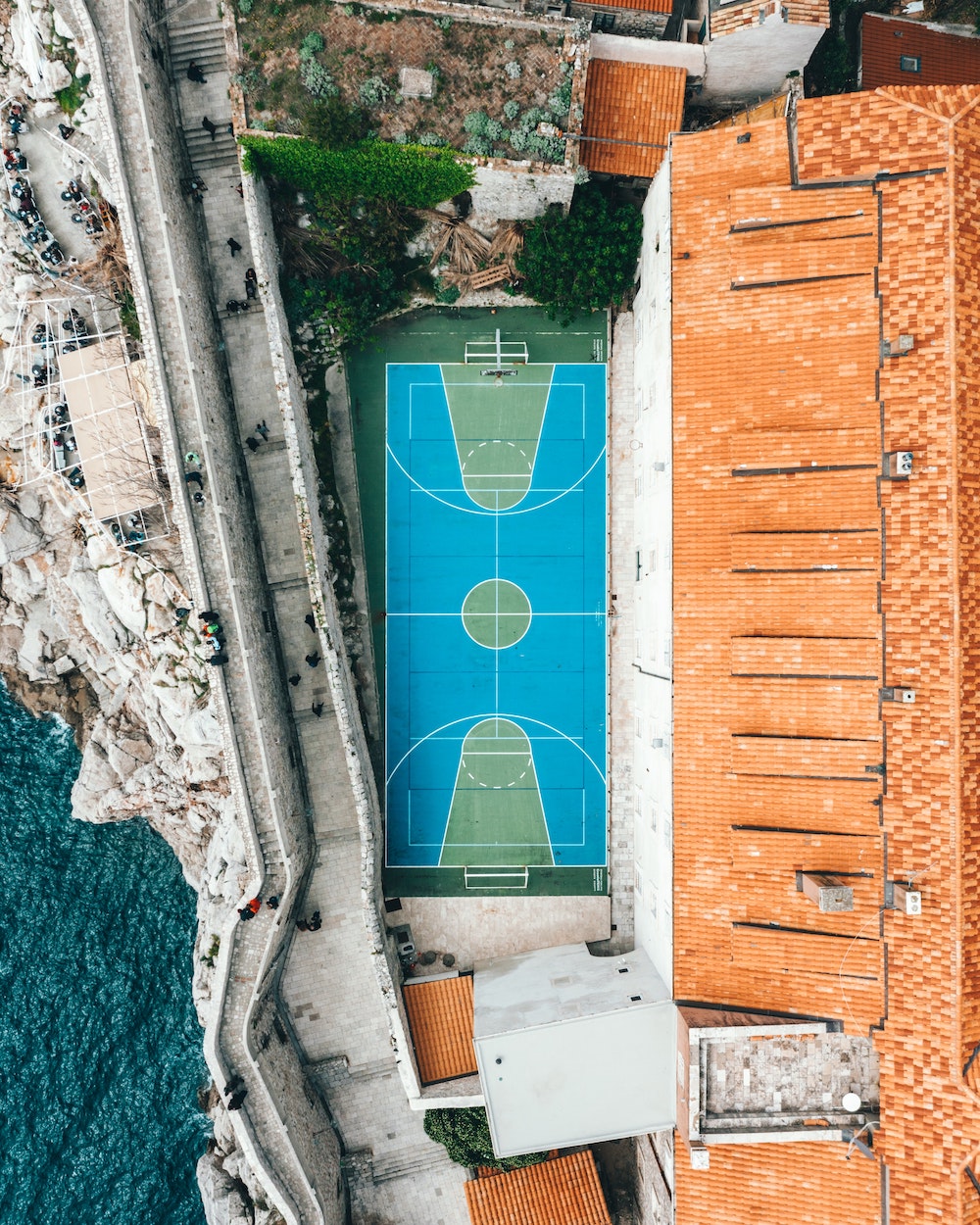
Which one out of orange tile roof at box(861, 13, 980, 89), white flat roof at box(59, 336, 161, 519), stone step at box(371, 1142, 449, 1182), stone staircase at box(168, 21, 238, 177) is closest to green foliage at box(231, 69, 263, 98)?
stone staircase at box(168, 21, 238, 177)

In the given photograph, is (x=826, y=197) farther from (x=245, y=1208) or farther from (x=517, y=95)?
(x=245, y=1208)

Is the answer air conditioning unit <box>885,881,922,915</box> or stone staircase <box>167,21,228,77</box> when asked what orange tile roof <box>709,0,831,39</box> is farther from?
air conditioning unit <box>885,881,922,915</box>

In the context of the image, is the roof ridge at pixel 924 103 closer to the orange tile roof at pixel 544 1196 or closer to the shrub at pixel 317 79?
the shrub at pixel 317 79

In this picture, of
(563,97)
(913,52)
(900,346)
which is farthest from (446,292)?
(913,52)

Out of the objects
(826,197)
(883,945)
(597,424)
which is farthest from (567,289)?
(883,945)

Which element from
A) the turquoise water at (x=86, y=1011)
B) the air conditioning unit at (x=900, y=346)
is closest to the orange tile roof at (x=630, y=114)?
the air conditioning unit at (x=900, y=346)
